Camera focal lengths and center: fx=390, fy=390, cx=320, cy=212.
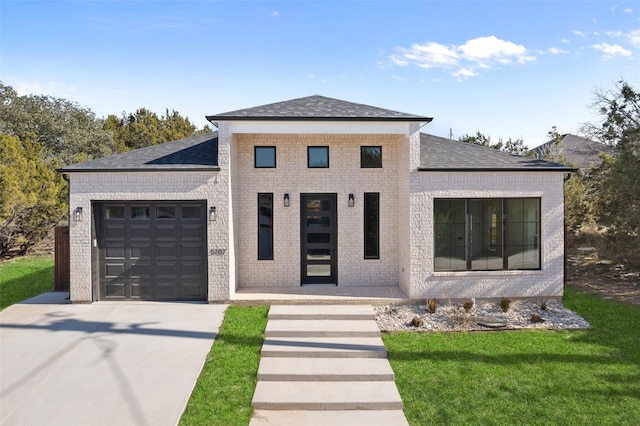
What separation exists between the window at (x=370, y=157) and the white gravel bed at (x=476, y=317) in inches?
149

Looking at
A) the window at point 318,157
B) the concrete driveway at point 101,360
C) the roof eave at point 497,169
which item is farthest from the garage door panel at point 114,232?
the roof eave at point 497,169

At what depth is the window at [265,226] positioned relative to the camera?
417 inches

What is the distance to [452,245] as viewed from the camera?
31.4 ft

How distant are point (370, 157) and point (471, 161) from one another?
8.47 ft

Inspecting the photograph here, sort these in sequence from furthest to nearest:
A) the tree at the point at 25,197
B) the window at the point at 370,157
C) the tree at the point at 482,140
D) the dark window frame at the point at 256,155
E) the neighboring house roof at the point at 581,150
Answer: the tree at the point at 482,140, the neighboring house roof at the point at 581,150, the tree at the point at 25,197, the window at the point at 370,157, the dark window frame at the point at 256,155

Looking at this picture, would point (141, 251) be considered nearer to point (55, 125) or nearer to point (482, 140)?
point (482, 140)

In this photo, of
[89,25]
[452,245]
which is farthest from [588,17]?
[89,25]

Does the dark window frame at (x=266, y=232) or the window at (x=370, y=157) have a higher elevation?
the window at (x=370, y=157)

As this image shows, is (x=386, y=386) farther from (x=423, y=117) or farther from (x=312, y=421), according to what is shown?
(x=423, y=117)

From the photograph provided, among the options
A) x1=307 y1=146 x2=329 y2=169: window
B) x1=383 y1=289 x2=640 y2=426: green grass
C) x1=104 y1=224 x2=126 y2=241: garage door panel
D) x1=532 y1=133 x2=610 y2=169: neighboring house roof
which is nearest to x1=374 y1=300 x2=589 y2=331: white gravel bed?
x1=383 y1=289 x2=640 y2=426: green grass

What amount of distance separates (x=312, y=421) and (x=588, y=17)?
43.9ft

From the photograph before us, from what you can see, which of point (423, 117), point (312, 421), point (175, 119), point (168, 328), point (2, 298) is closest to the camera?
point (312, 421)

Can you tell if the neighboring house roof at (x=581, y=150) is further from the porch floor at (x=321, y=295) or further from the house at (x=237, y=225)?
the porch floor at (x=321, y=295)

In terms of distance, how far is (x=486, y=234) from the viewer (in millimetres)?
9609
